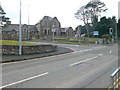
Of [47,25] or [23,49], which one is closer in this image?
[23,49]

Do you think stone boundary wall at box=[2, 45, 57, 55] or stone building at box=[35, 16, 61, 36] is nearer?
stone boundary wall at box=[2, 45, 57, 55]

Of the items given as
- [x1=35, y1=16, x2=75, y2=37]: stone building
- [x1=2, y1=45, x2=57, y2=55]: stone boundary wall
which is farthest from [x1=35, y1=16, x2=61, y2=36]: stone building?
[x1=2, y1=45, x2=57, y2=55]: stone boundary wall

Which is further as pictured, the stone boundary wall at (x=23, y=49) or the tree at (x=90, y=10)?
the tree at (x=90, y=10)

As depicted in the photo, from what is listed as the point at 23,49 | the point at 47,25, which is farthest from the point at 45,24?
the point at 23,49

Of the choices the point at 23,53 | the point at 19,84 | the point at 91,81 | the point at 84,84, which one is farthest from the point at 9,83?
the point at 23,53

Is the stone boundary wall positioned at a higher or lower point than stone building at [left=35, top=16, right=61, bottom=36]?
lower

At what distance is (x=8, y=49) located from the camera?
17.4 metres

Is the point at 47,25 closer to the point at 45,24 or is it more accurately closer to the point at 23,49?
the point at 45,24

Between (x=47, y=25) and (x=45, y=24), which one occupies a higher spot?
(x=45, y=24)

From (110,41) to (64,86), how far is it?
170ft

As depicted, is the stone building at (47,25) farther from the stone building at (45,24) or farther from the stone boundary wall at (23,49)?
the stone boundary wall at (23,49)

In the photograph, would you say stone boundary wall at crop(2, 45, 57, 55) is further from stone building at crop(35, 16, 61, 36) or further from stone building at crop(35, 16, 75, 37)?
stone building at crop(35, 16, 61, 36)

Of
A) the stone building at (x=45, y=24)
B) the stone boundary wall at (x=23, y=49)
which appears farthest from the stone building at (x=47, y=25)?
the stone boundary wall at (x=23, y=49)

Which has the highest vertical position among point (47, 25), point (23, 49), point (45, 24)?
point (45, 24)
